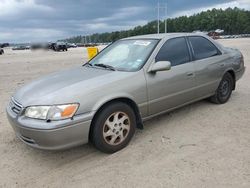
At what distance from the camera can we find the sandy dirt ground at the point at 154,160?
9.46 feet

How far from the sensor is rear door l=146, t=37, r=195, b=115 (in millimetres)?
3852

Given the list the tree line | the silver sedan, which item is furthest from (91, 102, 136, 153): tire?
the tree line

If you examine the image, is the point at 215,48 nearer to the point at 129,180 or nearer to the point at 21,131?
the point at 129,180

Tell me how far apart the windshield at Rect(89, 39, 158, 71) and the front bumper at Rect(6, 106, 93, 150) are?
1166mm

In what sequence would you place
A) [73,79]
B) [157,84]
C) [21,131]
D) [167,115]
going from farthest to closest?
[167,115], [157,84], [73,79], [21,131]

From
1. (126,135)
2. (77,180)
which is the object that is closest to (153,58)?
(126,135)

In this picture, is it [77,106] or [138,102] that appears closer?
[77,106]

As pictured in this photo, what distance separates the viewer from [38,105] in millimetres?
3059

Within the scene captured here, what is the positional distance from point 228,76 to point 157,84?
2370 mm

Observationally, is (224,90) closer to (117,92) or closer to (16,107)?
(117,92)

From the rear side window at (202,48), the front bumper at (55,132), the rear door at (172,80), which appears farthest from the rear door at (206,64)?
the front bumper at (55,132)

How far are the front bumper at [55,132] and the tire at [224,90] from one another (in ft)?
10.4

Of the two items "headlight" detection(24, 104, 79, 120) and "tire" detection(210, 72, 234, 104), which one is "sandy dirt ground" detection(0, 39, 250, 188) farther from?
"tire" detection(210, 72, 234, 104)

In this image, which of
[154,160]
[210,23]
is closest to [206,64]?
[154,160]
